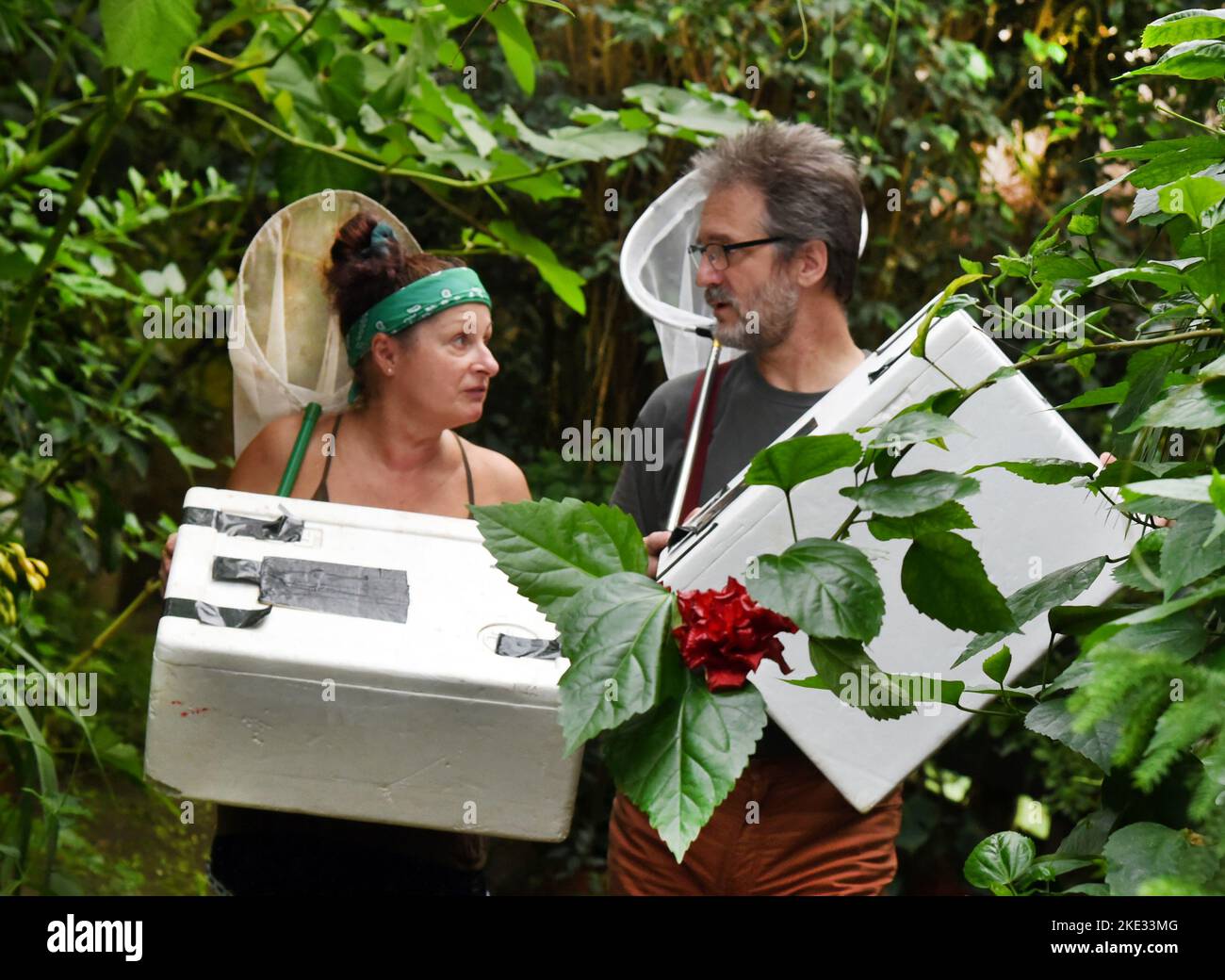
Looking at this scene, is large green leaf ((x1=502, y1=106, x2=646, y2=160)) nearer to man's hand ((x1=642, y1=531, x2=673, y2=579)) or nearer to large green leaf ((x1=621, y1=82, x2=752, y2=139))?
large green leaf ((x1=621, y1=82, x2=752, y2=139))

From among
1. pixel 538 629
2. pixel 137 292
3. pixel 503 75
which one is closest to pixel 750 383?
pixel 538 629

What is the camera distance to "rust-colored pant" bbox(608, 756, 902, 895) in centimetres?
184

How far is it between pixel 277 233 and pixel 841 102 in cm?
213

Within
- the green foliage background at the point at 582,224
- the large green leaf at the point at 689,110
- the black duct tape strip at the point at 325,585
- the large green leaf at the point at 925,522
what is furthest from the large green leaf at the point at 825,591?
the green foliage background at the point at 582,224

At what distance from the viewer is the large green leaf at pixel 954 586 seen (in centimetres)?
91

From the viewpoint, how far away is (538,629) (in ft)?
5.12

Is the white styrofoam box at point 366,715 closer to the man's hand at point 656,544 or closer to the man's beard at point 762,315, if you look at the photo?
the man's hand at point 656,544

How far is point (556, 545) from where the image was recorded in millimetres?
907

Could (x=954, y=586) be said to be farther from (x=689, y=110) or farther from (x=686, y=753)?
(x=689, y=110)

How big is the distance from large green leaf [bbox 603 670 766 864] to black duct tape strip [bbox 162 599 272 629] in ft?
2.44

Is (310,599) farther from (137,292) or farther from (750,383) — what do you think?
(137,292)

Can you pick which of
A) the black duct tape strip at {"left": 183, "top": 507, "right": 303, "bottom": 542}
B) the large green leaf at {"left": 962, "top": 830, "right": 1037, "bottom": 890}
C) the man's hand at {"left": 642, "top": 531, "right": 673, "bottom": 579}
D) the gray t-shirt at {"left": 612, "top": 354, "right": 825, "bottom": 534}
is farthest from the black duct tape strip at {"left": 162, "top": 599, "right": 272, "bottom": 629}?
the large green leaf at {"left": 962, "top": 830, "right": 1037, "bottom": 890}

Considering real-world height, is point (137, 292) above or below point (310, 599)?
above

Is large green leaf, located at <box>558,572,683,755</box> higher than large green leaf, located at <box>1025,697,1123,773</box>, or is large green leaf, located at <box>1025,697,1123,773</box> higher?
large green leaf, located at <box>558,572,683,755</box>
